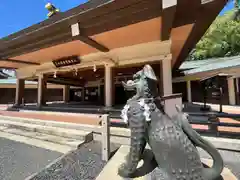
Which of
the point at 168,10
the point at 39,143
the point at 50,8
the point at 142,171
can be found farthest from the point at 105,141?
the point at 50,8

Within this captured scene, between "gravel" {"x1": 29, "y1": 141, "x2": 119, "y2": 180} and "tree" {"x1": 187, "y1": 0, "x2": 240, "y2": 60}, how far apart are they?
56.1 feet

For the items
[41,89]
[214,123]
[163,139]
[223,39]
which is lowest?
[214,123]

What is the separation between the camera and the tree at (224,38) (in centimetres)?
1373

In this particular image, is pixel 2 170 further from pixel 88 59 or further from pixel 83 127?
pixel 88 59

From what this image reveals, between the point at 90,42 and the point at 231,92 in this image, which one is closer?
the point at 90,42

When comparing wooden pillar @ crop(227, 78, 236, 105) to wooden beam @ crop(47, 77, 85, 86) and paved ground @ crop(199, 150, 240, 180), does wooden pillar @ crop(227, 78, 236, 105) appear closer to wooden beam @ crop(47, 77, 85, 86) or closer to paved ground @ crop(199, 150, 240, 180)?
paved ground @ crop(199, 150, 240, 180)

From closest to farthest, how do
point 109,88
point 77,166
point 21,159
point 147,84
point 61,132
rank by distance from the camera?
1. point 147,84
2. point 77,166
3. point 21,159
4. point 61,132
5. point 109,88

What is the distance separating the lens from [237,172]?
214 centimetres

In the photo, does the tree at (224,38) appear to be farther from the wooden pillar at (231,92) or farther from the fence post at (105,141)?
→ the fence post at (105,141)

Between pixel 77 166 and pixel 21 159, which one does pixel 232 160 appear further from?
pixel 21 159

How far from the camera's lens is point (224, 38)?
49.2 feet

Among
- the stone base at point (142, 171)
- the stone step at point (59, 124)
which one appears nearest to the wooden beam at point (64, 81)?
the stone step at point (59, 124)

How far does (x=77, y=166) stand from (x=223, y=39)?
18969mm

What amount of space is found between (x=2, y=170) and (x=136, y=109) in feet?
8.73
